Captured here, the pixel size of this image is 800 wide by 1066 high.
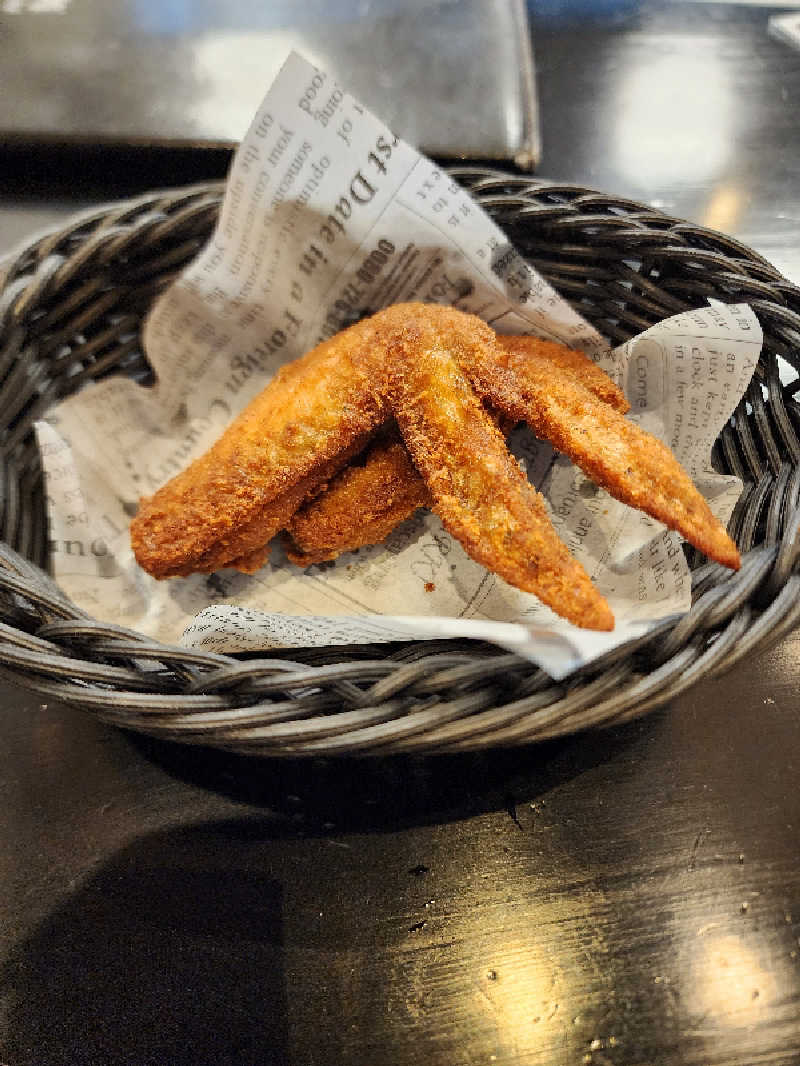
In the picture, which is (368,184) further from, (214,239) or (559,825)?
(559,825)

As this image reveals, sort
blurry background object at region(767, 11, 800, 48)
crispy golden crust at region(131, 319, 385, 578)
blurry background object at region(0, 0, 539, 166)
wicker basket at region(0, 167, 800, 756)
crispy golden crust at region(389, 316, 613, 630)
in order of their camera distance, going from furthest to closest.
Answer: blurry background object at region(767, 11, 800, 48) < blurry background object at region(0, 0, 539, 166) < crispy golden crust at region(131, 319, 385, 578) < crispy golden crust at region(389, 316, 613, 630) < wicker basket at region(0, 167, 800, 756)

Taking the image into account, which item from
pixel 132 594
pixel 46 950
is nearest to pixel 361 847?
pixel 46 950

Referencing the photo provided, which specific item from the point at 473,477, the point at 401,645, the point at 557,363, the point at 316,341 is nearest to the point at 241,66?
the point at 316,341

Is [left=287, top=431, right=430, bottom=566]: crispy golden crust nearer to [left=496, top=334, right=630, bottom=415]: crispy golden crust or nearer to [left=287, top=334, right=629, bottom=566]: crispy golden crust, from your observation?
[left=287, top=334, right=629, bottom=566]: crispy golden crust

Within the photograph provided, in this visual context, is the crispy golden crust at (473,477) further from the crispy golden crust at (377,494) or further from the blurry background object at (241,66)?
the blurry background object at (241,66)

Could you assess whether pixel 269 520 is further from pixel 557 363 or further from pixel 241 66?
pixel 241 66

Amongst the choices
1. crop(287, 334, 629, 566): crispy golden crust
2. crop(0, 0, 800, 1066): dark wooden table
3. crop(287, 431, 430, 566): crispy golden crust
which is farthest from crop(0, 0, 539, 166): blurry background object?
crop(0, 0, 800, 1066): dark wooden table
